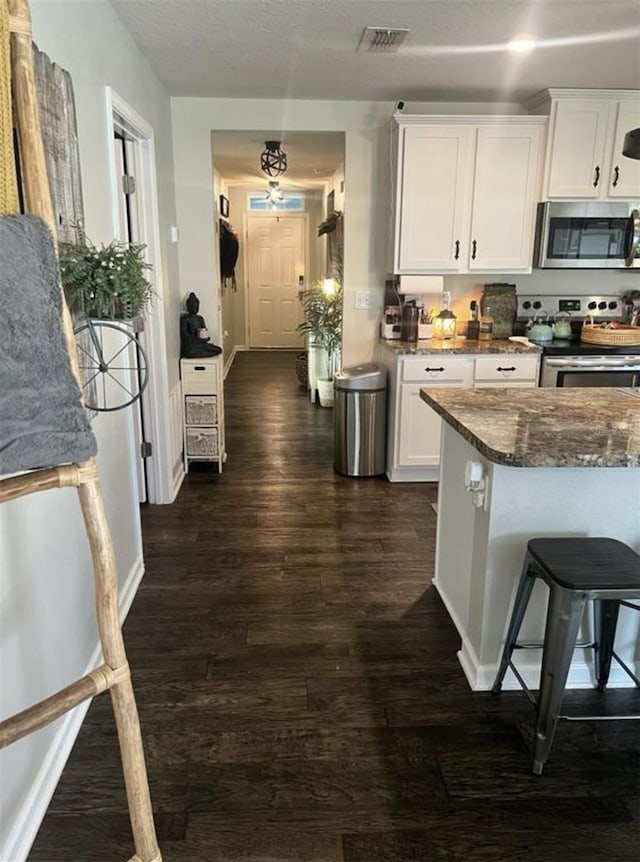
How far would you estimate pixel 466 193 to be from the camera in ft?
13.5

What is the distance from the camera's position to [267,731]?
2.01m

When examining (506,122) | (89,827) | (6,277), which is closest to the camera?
(6,277)

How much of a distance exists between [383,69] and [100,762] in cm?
366

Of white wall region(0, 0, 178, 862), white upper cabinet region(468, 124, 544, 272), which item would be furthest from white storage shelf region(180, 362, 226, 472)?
white upper cabinet region(468, 124, 544, 272)

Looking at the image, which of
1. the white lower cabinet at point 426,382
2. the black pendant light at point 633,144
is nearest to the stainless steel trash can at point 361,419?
the white lower cabinet at point 426,382

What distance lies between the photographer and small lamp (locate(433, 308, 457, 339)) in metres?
4.50

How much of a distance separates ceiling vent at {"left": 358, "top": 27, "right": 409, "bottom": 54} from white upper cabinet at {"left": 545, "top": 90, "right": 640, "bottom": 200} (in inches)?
53.9

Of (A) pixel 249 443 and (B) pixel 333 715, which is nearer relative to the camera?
(B) pixel 333 715

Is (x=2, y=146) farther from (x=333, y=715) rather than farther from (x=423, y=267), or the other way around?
(x=423, y=267)

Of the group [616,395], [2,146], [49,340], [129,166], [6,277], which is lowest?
[616,395]

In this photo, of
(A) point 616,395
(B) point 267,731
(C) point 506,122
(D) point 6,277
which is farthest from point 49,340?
(C) point 506,122

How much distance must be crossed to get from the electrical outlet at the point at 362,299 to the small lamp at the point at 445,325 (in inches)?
20.4

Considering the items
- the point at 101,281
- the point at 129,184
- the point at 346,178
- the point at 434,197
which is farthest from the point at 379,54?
the point at 101,281

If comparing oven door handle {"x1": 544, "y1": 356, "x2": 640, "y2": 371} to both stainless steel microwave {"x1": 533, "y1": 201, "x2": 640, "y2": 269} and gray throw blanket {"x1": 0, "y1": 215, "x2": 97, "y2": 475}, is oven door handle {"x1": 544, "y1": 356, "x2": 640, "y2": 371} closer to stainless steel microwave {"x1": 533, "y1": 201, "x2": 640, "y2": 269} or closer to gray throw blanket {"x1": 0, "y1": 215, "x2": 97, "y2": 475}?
stainless steel microwave {"x1": 533, "y1": 201, "x2": 640, "y2": 269}
